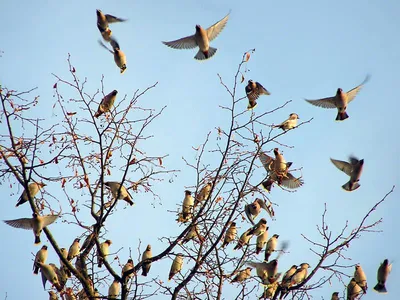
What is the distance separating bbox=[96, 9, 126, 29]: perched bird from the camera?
9.04 m

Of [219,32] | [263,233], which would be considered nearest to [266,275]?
[263,233]

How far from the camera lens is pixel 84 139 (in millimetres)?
5719

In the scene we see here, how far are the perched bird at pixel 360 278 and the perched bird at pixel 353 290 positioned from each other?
5 centimetres

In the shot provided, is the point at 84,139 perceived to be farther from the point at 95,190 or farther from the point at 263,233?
the point at 263,233

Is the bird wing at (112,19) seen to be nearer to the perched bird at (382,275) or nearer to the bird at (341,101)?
the bird at (341,101)

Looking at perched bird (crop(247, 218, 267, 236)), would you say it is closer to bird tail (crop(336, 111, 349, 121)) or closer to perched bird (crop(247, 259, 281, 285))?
perched bird (crop(247, 259, 281, 285))

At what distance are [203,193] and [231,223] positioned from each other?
0.35 meters

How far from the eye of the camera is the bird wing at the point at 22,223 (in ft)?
23.0

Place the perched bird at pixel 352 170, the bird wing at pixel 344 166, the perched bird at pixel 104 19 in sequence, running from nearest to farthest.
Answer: the perched bird at pixel 352 170
the bird wing at pixel 344 166
the perched bird at pixel 104 19

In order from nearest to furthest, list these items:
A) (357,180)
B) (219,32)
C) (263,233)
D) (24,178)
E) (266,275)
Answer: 1. (24,178)
2. (266,275)
3. (263,233)
4. (357,180)
5. (219,32)

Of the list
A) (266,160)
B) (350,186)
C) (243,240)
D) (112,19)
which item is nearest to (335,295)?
(350,186)

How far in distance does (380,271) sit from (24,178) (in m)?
Result: 4.37

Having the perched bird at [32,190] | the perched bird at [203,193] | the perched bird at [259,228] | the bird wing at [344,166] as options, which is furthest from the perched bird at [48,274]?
the bird wing at [344,166]

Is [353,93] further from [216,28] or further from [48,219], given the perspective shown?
[48,219]
